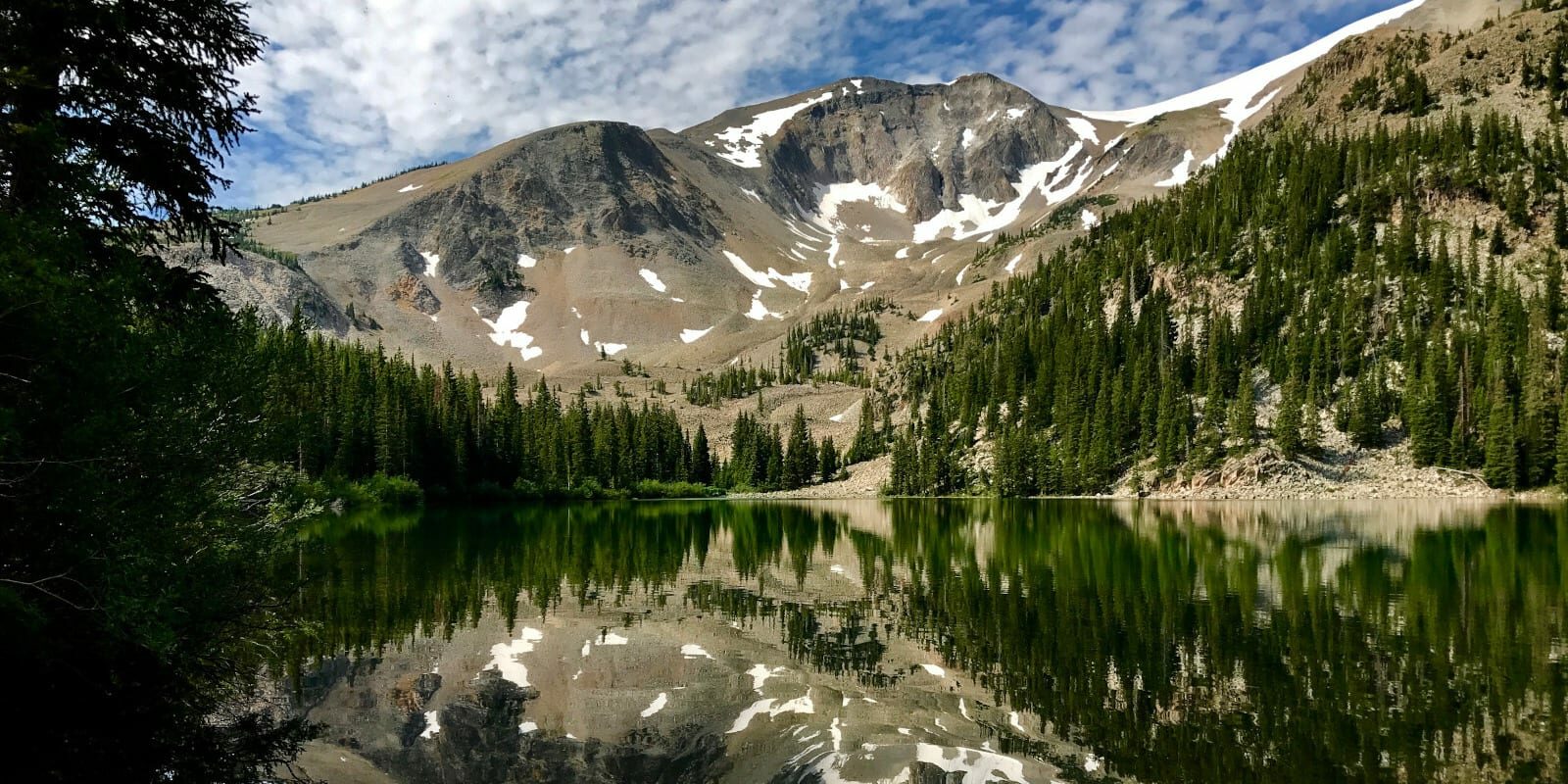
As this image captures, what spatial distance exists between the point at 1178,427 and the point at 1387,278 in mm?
27181

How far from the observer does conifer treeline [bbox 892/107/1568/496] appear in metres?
72.9

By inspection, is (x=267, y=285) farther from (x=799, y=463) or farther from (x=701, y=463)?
(x=799, y=463)

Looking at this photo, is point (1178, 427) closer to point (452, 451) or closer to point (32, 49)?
point (452, 451)

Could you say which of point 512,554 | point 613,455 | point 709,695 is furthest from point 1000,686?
point 613,455

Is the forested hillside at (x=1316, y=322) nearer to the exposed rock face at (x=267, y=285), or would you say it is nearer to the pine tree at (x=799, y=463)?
the pine tree at (x=799, y=463)

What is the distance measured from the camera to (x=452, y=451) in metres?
93.9

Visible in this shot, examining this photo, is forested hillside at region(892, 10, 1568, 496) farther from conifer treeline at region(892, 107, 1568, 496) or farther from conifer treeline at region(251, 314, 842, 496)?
conifer treeline at region(251, 314, 842, 496)

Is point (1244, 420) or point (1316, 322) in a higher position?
point (1316, 322)

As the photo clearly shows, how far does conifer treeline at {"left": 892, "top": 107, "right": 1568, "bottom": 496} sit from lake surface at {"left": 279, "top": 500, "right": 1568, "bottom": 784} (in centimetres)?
4682

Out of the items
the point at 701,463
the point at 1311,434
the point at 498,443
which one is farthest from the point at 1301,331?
the point at 498,443

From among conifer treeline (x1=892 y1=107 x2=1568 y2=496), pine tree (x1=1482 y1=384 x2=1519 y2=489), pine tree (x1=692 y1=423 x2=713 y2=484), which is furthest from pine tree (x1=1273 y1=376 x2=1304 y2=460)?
pine tree (x1=692 y1=423 x2=713 y2=484)

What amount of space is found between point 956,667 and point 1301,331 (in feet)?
291

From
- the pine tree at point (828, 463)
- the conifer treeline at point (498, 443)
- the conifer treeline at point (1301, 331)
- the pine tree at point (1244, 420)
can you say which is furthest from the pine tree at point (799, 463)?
the pine tree at point (1244, 420)

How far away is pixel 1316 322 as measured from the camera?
3457 inches
